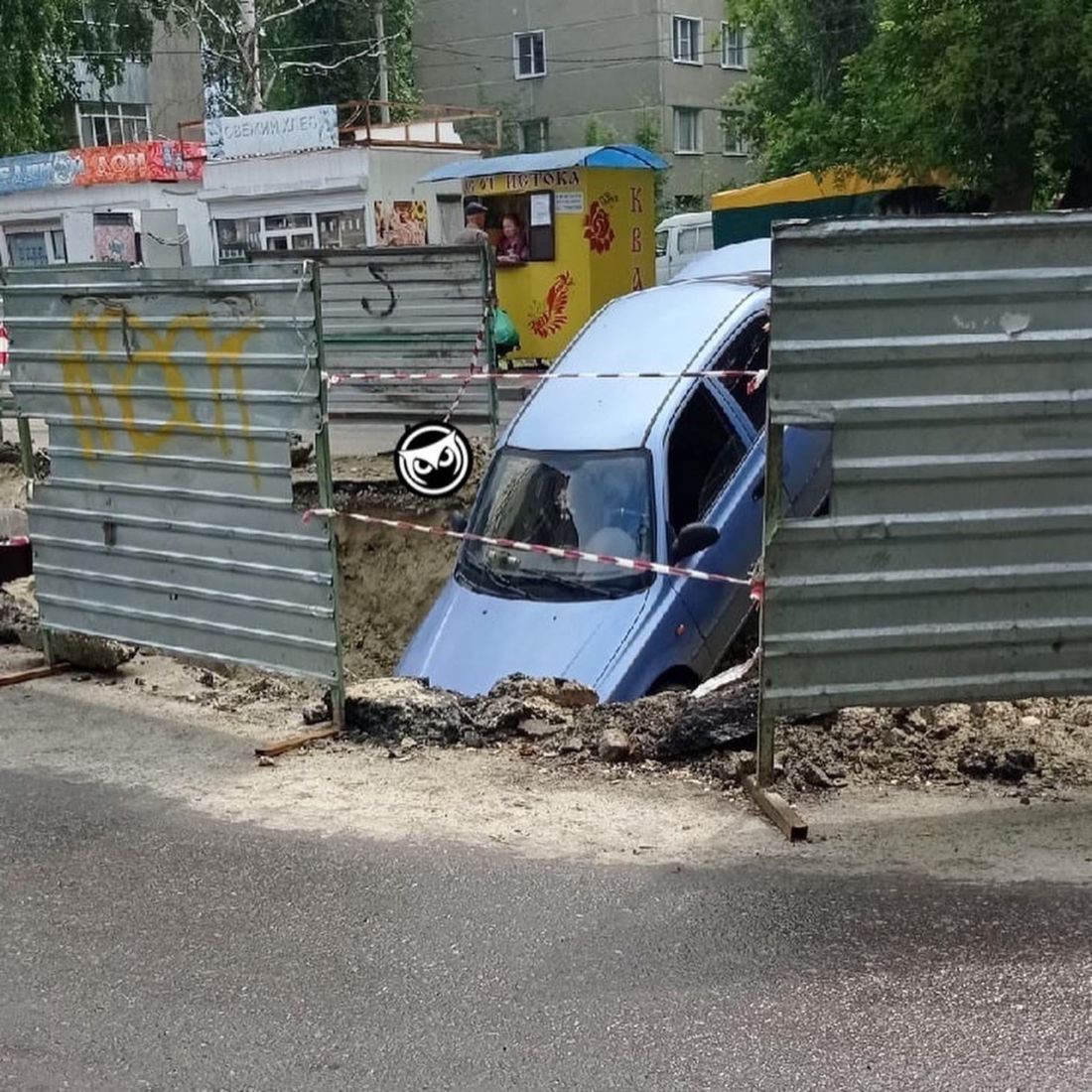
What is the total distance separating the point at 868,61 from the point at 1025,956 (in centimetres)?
1432

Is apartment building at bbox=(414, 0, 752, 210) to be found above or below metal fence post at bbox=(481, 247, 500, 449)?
above

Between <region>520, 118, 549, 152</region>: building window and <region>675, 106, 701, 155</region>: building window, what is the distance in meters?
5.13

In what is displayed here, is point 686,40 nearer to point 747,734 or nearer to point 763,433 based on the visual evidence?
point 763,433

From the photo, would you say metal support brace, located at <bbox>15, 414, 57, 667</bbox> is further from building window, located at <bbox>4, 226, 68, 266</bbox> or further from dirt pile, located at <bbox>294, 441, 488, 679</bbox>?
building window, located at <bbox>4, 226, 68, 266</bbox>

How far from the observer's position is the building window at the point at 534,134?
4938cm

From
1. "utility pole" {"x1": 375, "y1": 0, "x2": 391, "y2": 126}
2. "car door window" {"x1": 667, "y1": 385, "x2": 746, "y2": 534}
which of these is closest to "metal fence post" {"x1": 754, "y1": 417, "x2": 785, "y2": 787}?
"car door window" {"x1": 667, "y1": 385, "x2": 746, "y2": 534}

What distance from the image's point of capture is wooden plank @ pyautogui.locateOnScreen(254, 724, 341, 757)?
18.1ft

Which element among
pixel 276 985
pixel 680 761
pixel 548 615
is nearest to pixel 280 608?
pixel 548 615

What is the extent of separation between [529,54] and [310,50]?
9.39 m

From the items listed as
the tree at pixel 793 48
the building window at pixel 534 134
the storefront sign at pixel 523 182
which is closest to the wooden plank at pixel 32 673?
the storefront sign at pixel 523 182

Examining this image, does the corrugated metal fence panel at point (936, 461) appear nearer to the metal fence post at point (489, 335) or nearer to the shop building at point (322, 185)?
the metal fence post at point (489, 335)

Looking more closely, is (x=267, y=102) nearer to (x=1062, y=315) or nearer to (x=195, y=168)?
(x=195, y=168)
